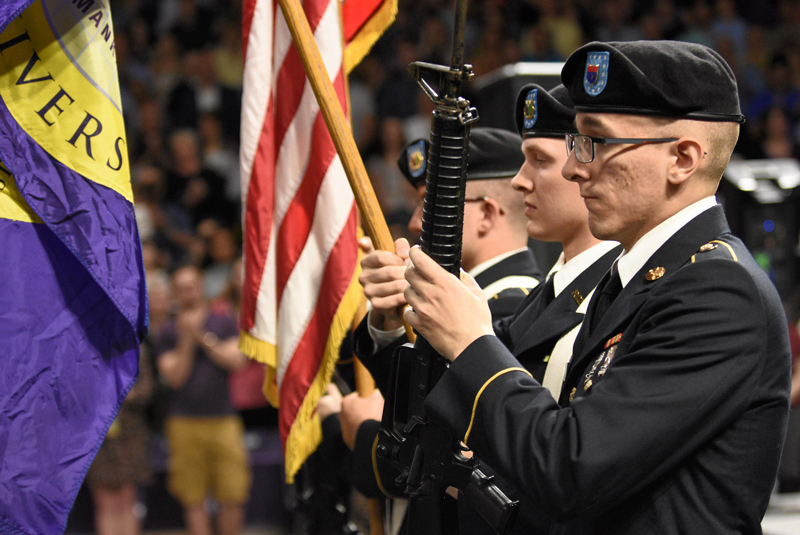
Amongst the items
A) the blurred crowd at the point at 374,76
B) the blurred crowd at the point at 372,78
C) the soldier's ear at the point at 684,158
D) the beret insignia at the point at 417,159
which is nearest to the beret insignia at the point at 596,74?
the soldier's ear at the point at 684,158

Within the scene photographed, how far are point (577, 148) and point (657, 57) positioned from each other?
0.55 feet

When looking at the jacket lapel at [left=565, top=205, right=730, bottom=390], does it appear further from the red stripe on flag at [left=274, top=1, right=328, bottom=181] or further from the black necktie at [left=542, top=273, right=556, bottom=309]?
the red stripe on flag at [left=274, top=1, right=328, bottom=181]

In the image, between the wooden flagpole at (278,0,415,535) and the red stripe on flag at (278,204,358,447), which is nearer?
the wooden flagpole at (278,0,415,535)

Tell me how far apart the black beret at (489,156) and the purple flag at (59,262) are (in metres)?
0.86

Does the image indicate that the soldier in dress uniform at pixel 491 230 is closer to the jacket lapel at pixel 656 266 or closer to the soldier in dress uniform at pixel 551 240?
the soldier in dress uniform at pixel 551 240

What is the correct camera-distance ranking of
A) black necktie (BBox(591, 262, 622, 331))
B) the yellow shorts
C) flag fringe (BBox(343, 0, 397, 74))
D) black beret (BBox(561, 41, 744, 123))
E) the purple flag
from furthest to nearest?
the yellow shorts
flag fringe (BBox(343, 0, 397, 74))
the purple flag
black necktie (BBox(591, 262, 622, 331))
black beret (BBox(561, 41, 744, 123))

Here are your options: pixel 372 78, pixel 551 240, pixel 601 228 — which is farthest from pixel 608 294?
pixel 372 78

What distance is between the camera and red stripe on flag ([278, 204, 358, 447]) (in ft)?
6.97

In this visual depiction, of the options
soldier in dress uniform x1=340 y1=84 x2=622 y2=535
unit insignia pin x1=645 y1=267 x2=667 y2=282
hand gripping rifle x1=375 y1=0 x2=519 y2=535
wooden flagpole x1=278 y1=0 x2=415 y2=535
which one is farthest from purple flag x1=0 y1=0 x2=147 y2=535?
unit insignia pin x1=645 y1=267 x2=667 y2=282

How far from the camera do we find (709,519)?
1.12 metres

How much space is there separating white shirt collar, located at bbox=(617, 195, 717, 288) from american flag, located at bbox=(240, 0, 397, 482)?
0.93 m

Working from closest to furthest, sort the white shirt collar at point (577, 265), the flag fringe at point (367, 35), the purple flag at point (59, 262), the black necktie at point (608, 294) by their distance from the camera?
the black necktie at point (608, 294) < the purple flag at point (59, 262) < the white shirt collar at point (577, 265) < the flag fringe at point (367, 35)

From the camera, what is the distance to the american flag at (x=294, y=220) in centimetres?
211

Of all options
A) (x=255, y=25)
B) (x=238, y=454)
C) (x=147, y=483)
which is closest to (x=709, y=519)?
(x=255, y=25)
